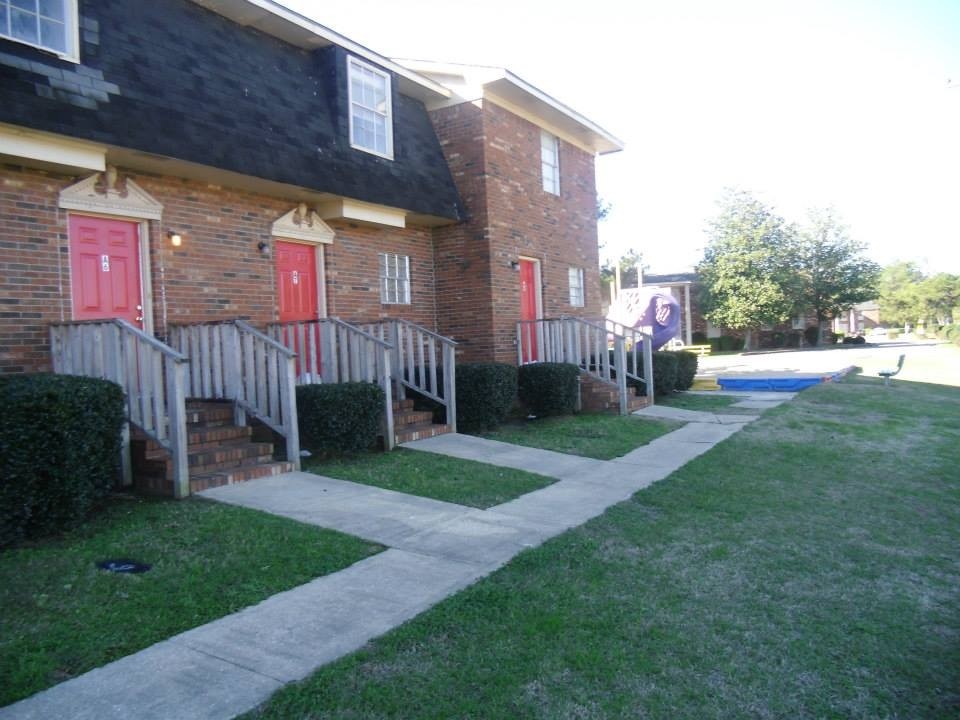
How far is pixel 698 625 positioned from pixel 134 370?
5319 millimetres

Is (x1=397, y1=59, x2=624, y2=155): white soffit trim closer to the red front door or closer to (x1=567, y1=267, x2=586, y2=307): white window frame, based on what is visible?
(x1=567, y1=267, x2=586, y2=307): white window frame

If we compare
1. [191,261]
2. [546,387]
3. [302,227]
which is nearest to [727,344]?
[546,387]

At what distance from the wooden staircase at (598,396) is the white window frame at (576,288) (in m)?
3.14

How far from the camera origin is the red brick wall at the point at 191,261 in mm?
7027

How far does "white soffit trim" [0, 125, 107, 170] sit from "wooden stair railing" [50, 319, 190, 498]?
1.56 m

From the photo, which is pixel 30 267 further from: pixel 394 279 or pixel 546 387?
pixel 546 387

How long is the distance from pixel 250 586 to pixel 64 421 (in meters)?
2.08

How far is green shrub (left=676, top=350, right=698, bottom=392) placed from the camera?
1628 cm

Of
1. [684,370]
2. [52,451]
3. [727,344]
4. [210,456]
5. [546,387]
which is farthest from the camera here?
[727,344]

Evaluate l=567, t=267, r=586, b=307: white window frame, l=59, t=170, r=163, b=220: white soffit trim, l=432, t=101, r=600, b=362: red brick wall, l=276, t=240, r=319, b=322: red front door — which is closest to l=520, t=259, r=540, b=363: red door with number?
l=432, t=101, r=600, b=362: red brick wall

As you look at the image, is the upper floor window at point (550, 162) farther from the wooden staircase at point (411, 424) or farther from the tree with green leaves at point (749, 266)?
the tree with green leaves at point (749, 266)

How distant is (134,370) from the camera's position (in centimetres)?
676

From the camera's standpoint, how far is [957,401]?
1517 centimetres

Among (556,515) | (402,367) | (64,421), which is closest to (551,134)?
(402,367)
